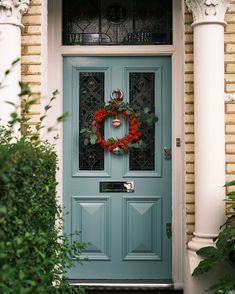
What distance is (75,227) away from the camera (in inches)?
258

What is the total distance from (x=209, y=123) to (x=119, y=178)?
1.29m

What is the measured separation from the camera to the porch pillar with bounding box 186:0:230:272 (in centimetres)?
565

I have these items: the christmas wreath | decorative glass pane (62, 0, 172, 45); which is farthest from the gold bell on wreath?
decorative glass pane (62, 0, 172, 45)

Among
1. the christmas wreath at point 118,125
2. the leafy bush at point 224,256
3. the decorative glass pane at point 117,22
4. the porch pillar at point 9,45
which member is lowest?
the leafy bush at point 224,256

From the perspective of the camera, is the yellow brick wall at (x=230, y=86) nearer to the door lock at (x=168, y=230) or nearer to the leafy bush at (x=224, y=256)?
the leafy bush at (x=224, y=256)

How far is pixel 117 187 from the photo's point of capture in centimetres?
656

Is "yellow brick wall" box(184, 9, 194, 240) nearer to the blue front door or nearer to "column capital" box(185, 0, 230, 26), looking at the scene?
"column capital" box(185, 0, 230, 26)

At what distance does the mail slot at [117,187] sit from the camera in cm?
655

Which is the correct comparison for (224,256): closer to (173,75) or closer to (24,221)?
(173,75)

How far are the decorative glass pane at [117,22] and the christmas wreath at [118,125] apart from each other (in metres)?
0.69

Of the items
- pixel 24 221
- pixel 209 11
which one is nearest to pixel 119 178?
pixel 209 11

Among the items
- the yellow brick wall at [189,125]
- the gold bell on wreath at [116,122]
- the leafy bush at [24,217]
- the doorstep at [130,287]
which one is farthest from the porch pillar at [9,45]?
the doorstep at [130,287]

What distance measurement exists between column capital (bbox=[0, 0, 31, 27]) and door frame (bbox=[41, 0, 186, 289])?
0.46m

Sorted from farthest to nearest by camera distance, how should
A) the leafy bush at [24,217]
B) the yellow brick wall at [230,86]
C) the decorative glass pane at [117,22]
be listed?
1. the decorative glass pane at [117,22]
2. the yellow brick wall at [230,86]
3. the leafy bush at [24,217]
